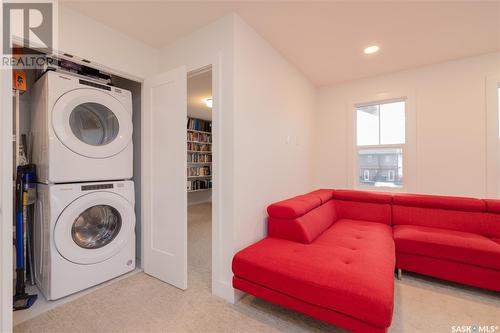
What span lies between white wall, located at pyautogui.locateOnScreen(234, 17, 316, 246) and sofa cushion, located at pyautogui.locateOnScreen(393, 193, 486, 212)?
1.20 meters

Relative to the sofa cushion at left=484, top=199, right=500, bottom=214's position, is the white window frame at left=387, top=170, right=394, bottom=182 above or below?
above

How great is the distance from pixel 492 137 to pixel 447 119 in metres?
0.45

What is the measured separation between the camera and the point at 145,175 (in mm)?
2225

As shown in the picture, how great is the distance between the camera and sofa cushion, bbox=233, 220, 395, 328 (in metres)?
1.21

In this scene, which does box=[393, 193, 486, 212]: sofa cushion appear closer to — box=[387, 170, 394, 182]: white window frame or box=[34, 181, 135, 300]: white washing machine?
box=[387, 170, 394, 182]: white window frame

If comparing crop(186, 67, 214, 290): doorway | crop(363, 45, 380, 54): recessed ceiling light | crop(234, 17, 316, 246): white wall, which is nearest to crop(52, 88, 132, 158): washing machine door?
crop(186, 67, 214, 290): doorway

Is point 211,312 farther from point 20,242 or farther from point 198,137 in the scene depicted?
point 198,137

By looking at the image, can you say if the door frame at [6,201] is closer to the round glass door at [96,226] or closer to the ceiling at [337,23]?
the round glass door at [96,226]

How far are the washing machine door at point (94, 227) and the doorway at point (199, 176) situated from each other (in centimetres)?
81

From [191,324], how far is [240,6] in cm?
238

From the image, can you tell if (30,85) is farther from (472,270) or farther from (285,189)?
(472,270)

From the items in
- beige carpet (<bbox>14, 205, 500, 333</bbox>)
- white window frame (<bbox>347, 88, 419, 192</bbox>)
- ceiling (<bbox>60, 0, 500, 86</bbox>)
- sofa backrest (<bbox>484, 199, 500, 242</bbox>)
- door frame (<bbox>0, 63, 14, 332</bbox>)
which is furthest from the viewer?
white window frame (<bbox>347, 88, 419, 192</bbox>)

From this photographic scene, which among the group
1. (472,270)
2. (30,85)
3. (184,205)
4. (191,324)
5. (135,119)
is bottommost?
(191,324)

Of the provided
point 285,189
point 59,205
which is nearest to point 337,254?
point 285,189
